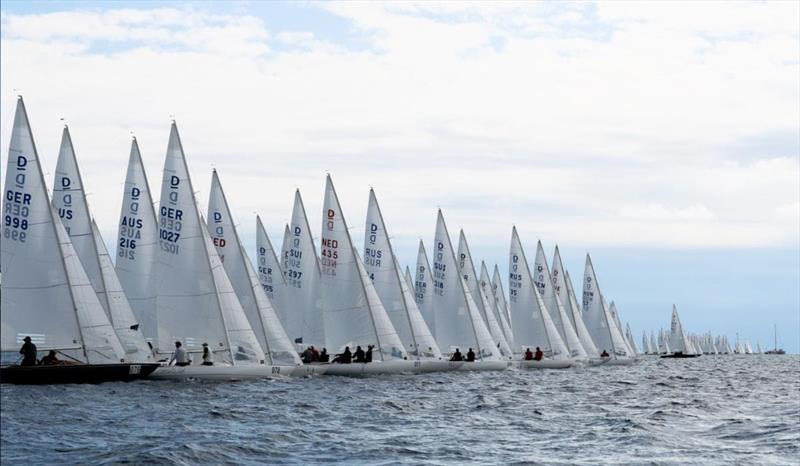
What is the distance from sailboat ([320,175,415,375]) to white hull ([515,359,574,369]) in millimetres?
16263

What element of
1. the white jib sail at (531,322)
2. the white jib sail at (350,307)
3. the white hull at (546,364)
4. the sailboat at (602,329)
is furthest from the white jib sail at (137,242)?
the sailboat at (602,329)

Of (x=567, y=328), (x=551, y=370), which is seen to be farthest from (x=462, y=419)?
(x=567, y=328)

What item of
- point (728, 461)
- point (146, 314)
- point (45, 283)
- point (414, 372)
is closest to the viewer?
point (728, 461)

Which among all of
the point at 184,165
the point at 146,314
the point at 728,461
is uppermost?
the point at 184,165

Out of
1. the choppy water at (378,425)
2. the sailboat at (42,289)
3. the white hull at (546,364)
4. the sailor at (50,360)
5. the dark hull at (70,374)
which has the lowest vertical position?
the choppy water at (378,425)

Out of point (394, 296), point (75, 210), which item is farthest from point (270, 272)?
point (75, 210)

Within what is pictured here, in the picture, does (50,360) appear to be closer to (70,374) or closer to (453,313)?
(70,374)

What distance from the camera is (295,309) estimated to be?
50656 millimetres

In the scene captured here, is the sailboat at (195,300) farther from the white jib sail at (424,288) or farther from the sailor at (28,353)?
the white jib sail at (424,288)

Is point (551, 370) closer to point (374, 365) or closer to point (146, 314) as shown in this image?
point (374, 365)

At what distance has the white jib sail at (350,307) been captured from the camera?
47312 millimetres

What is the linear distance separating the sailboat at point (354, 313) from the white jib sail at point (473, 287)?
60.6ft

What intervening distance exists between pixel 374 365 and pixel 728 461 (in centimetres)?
2597

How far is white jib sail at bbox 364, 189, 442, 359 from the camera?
51.5m
